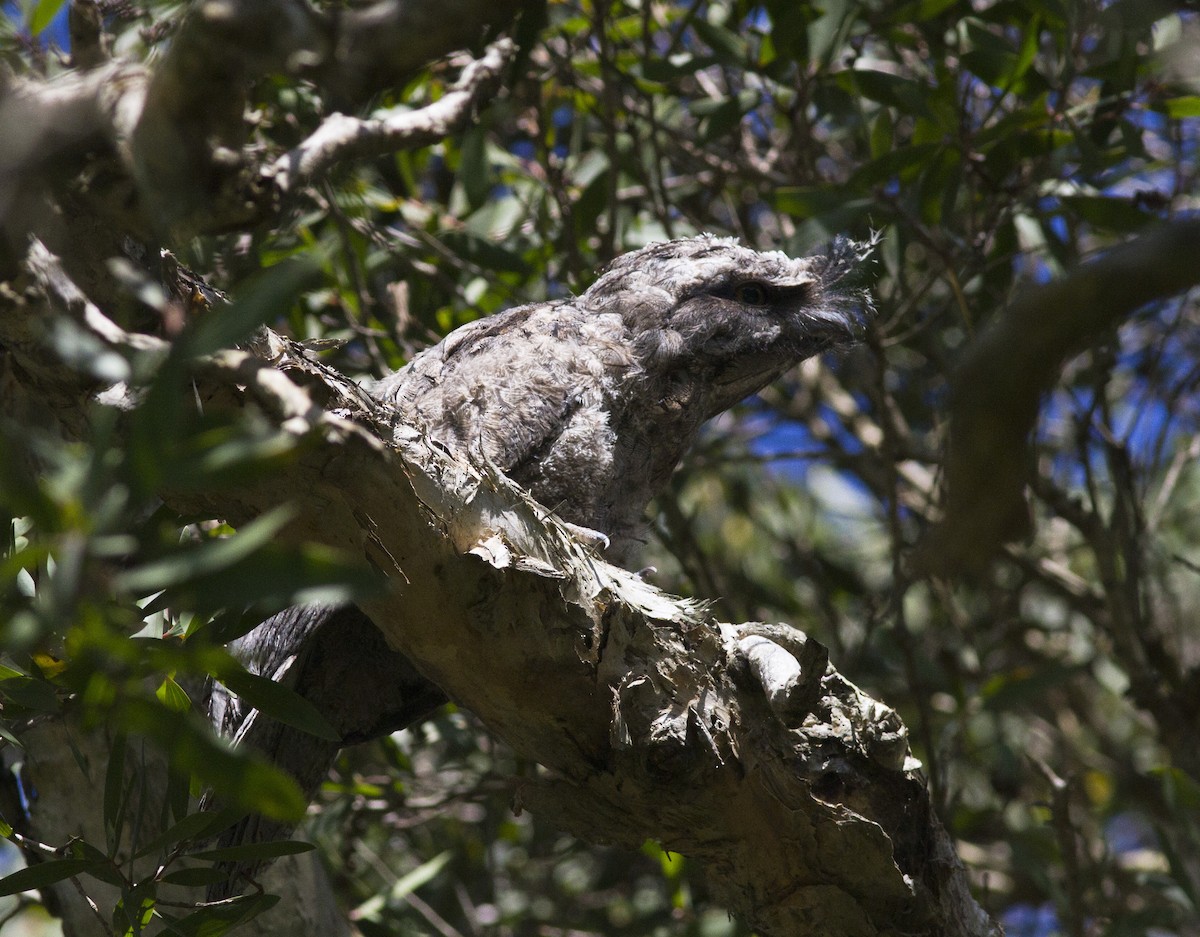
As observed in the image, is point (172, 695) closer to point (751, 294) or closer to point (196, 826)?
point (196, 826)

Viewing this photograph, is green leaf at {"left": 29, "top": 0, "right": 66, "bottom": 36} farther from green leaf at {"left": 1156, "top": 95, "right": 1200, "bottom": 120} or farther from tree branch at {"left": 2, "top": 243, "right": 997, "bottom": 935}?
green leaf at {"left": 1156, "top": 95, "right": 1200, "bottom": 120}

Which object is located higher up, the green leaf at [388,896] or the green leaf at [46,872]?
the green leaf at [46,872]

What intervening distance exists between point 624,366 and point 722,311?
1.14ft

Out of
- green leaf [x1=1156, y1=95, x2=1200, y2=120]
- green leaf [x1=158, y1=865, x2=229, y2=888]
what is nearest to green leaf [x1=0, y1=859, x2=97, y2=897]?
green leaf [x1=158, y1=865, x2=229, y2=888]

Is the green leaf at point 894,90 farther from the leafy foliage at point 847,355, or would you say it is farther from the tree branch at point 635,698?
the tree branch at point 635,698

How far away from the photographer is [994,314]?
3.35m

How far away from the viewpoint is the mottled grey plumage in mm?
2680

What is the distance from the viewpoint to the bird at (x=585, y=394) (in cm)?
242

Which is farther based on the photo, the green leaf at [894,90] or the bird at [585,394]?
the green leaf at [894,90]

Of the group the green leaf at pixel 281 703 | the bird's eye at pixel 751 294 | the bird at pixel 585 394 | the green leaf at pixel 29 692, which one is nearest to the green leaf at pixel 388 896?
the bird at pixel 585 394

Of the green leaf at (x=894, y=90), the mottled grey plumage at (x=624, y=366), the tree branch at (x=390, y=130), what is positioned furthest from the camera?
the green leaf at (x=894, y=90)

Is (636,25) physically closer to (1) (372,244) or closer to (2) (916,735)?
(1) (372,244)

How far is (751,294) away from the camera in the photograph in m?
3.16

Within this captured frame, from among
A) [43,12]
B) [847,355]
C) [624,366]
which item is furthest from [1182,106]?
[43,12]
